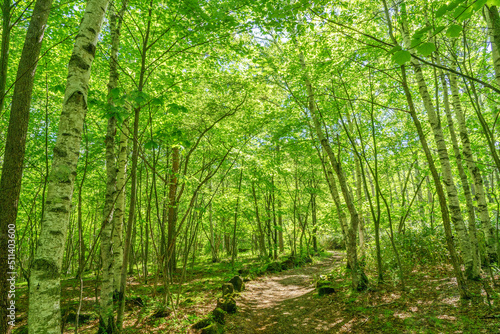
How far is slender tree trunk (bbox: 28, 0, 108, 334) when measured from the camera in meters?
1.78

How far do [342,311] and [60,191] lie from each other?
5.80 metres

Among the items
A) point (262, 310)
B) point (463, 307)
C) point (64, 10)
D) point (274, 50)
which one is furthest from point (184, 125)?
point (274, 50)

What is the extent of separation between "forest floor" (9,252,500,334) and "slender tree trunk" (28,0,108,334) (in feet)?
6.41

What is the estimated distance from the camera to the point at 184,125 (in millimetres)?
6188

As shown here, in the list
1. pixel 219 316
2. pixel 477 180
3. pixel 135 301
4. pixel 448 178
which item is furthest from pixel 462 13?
pixel 135 301

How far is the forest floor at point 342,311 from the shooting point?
403 centimetres

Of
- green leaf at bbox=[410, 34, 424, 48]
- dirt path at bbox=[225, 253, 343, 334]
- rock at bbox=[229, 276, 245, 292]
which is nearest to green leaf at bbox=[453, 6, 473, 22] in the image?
green leaf at bbox=[410, 34, 424, 48]

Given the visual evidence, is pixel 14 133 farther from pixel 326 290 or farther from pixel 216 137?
pixel 326 290

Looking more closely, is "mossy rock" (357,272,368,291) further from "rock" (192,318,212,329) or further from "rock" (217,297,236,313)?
"rock" (192,318,212,329)

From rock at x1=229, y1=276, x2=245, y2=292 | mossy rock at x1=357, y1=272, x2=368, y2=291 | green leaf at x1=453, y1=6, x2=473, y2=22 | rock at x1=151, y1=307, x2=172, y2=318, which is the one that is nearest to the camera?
green leaf at x1=453, y1=6, x2=473, y2=22

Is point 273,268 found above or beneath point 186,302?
beneath

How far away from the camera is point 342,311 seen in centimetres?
539

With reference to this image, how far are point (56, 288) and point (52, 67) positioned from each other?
19.7 feet

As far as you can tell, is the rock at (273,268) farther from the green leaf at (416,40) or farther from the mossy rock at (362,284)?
the green leaf at (416,40)
